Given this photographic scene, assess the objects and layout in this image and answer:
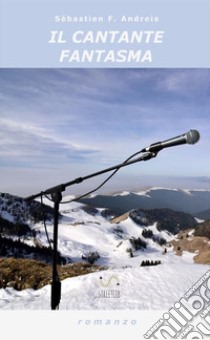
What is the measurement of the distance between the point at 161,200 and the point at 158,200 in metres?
0.13

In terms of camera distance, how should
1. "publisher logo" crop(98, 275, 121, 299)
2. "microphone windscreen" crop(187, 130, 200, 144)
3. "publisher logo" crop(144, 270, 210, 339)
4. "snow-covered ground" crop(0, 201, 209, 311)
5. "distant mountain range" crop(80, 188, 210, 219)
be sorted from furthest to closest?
"distant mountain range" crop(80, 188, 210, 219) → "publisher logo" crop(98, 275, 121, 299) → "snow-covered ground" crop(0, 201, 209, 311) → "publisher logo" crop(144, 270, 210, 339) → "microphone windscreen" crop(187, 130, 200, 144)

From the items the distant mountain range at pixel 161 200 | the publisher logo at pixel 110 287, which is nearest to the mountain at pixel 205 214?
the distant mountain range at pixel 161 200

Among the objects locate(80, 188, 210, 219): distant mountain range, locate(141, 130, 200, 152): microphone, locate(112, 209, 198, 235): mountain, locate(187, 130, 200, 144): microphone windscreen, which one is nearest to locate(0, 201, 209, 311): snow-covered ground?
locate(80, 188, 210, 219): distant mountain range

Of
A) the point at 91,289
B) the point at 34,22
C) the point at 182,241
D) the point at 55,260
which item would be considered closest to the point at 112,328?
the point at 91,289

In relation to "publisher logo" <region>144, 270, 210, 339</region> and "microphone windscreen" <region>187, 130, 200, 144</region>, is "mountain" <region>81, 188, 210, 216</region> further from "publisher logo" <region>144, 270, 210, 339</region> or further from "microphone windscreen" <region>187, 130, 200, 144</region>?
"microphone windscreen" <region>187, 130, 200, 144</region>

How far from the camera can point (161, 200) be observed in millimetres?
8789

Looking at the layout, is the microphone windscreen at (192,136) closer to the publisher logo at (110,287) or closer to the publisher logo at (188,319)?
the publisher logo at (188,319)

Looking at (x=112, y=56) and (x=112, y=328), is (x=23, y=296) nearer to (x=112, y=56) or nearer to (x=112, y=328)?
(x=112, y=328)

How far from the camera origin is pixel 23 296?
639 centimetres

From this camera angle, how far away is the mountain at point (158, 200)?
7.18m

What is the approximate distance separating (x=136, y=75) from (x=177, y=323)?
147 inches

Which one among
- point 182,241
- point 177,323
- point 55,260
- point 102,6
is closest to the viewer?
point 55,260

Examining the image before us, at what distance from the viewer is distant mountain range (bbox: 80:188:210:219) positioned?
7.09 metres

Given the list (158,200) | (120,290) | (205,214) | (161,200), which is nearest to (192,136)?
(120,290)
